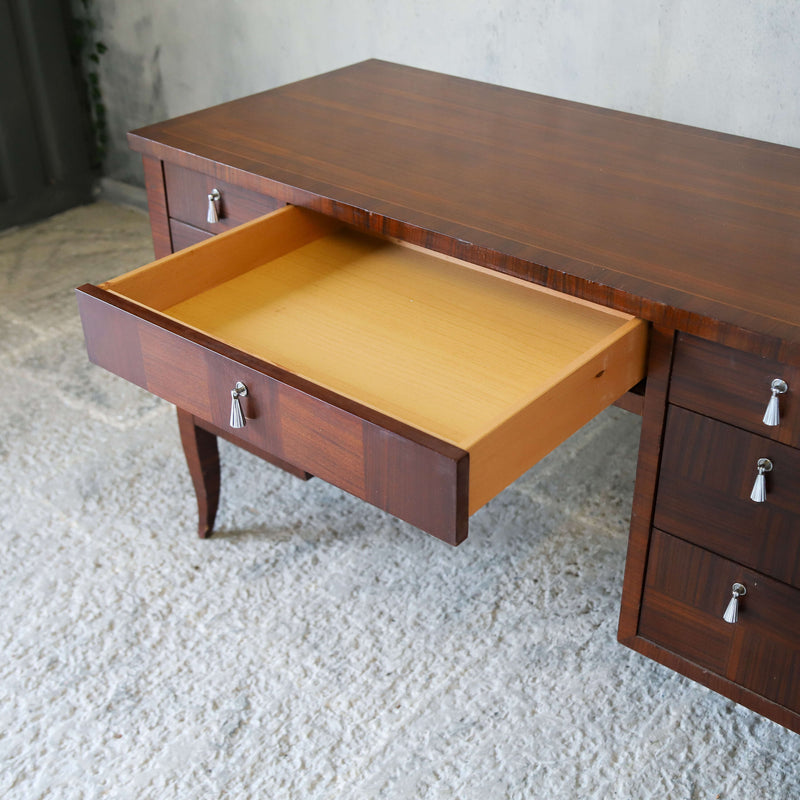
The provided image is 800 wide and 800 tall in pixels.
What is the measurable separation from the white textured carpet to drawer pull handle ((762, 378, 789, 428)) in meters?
0.51

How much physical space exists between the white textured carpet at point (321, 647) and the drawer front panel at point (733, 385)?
482mm

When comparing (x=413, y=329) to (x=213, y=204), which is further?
(x=213, y=204)

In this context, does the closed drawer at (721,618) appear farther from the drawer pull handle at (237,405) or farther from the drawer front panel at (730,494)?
the drawer pull handle at (237,405)

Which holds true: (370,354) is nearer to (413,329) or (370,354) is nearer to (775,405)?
(413,329)

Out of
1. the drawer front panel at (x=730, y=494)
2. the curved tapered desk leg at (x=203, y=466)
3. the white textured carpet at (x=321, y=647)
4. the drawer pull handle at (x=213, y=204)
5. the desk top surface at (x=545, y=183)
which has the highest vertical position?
the desk top surface at (x=545, y=183)

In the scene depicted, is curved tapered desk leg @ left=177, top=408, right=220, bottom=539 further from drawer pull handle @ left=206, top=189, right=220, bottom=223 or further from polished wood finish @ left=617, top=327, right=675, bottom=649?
polished wood finish @ left=617, top=327, right=675, bottom=649

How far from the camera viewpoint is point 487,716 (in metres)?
1.37

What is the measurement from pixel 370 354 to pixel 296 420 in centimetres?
17

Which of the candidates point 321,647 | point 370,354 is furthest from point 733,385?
point 321,647

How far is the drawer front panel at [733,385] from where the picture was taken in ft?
3.42

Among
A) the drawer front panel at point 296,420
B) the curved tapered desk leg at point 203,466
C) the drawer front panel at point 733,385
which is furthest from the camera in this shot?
the curved tapered desk leg at point 203,466

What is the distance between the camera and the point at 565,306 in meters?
1.24

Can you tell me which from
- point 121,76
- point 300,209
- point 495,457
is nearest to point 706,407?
point 495,457

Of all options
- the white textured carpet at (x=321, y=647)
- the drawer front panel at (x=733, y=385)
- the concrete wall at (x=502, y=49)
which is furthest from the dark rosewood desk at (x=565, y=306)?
the concrete wall at (x=502, y=49)
